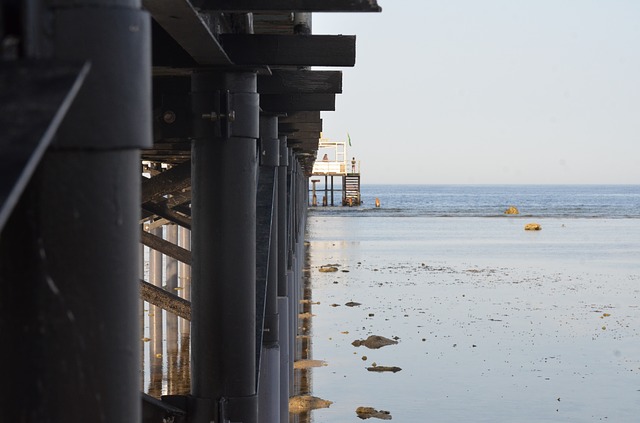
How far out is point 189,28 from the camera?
4.10m

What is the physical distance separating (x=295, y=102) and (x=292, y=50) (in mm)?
4195

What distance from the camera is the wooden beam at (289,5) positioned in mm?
4113

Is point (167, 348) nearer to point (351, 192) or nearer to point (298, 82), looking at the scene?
point (298, 82)

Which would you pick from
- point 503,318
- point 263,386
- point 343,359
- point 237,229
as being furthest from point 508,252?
point 237,229

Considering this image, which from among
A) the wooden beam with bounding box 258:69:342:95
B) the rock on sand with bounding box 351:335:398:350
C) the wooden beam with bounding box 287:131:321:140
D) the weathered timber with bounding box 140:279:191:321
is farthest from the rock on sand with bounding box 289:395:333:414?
the wooden beam with bounding box 258:69:342:95

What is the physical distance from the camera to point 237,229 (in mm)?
5586

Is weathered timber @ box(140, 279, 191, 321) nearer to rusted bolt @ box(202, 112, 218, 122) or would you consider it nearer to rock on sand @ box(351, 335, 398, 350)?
rusted bolt @ box(202, 112, 218, 122)

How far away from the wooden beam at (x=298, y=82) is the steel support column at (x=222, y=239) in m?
2.11

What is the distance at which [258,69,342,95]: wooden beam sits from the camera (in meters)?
7.75

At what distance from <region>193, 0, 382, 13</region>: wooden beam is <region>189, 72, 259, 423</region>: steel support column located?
1.23 metres

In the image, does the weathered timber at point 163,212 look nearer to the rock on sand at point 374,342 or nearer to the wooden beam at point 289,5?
the rock on sand at point 374,342

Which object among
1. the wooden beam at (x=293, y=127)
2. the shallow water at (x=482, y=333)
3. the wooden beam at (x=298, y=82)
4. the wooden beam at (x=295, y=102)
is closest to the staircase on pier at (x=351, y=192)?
the shallow water at (x=482, y=333)

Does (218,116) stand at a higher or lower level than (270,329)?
higher

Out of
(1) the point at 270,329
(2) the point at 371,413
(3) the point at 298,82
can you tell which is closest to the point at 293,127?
(1) the point at 270,329
